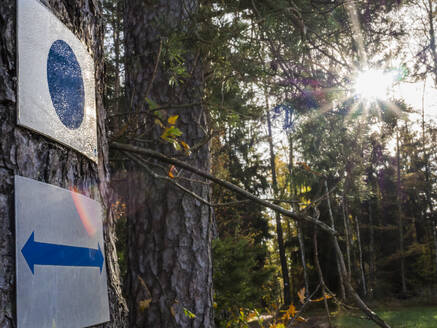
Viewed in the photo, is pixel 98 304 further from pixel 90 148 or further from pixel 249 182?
pixel 249 182

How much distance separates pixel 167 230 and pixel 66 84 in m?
1.57

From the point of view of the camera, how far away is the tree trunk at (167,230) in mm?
2494

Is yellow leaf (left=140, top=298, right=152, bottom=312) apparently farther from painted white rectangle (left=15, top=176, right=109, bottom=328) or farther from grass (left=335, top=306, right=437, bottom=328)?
grass (left=335, top=306, right=437, bottom=328)

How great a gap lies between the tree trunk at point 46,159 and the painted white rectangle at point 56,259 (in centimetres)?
2

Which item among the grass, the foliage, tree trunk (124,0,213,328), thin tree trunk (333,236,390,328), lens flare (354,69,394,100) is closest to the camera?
thin tree trunk (333,236,390,328)

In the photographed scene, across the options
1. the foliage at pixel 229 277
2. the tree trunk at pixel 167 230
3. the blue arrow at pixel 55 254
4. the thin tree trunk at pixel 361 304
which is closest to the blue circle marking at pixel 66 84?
the blue arrow at pixel 55 254

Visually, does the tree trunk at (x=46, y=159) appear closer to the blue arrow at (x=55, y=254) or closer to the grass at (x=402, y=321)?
the blue arrow at (x=55, y=254)

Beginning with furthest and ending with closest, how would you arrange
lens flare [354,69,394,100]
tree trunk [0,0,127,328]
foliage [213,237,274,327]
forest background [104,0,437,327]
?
foliage [213,237,274,327], lens flare [354,69,394,100], forest background [104,0,437,327], tree trunk [0,0,127,328]

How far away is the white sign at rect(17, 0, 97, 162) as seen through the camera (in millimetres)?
942

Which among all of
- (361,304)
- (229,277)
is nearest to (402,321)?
(229,277)

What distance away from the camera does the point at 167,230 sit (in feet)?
8.34

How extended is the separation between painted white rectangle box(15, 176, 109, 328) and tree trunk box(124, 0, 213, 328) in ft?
4.39

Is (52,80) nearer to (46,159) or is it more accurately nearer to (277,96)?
(46,159)

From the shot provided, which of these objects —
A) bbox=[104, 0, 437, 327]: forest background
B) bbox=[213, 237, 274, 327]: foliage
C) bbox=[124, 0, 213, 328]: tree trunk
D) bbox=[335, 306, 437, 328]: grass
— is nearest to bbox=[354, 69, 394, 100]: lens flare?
bbox=[104, 0, 437, 327]: forest background
